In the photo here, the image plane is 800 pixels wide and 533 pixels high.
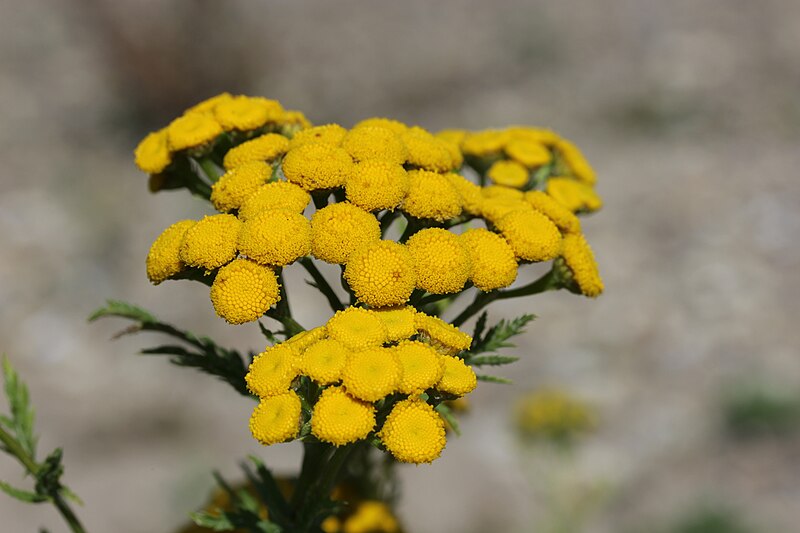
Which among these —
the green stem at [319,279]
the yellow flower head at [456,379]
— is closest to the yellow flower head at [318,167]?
the green stem at [319,279]

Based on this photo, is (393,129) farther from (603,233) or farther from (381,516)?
(603,233)

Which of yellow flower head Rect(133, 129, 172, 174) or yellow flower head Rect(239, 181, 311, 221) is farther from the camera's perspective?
yellow flower head Rect(133, 129, 172, 174)

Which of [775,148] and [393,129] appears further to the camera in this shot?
[775,148]

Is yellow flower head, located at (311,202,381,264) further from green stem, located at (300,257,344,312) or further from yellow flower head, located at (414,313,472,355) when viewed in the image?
yellow flower head, located at (414,313,472,355)

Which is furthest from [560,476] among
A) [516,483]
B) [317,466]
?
[317,466]

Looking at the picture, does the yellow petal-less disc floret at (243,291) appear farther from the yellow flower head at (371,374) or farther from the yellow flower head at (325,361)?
the yellow flower head at (371,374)

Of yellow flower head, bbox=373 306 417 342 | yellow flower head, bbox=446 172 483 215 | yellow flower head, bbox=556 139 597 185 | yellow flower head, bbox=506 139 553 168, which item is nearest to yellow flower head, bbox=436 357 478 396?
yellow flower head, bbox=373 306 417 342

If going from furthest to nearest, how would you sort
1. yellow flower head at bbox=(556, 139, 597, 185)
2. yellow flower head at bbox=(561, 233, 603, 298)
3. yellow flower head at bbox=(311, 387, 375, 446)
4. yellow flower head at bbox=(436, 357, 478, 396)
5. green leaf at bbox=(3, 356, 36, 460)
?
yellow flower head at bbox=(556, 139, 597, 185) → green leaf at bbox=(3, 356, 36, 460) → yellow flower head at bbox=(561, 233, 603, 298) → yellow flower head at bbox=(436, 357, 478, 396) → yellow flower head at bbox=(311, 387, 375, 446)

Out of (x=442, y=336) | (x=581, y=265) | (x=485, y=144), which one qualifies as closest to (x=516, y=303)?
(x=485, y=144)
